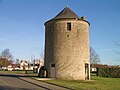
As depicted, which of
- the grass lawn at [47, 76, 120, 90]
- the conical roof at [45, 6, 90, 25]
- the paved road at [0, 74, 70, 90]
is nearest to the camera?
the paved road at [0, 74, 70, 90]

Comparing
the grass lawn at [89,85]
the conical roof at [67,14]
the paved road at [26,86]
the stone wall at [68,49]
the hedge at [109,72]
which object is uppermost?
the conical roof at [67,14]

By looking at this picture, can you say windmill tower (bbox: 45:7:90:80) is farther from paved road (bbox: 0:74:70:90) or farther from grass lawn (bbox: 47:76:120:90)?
paved road (bbox: 0:74:70:90)

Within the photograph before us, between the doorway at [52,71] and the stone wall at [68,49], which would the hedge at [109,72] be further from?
the doorway at [52,71]

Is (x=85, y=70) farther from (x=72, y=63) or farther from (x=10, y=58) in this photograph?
(x=10, y=58)

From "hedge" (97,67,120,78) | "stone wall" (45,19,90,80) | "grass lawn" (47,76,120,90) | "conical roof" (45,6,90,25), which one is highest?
"conical roof" (45,6,90,25)

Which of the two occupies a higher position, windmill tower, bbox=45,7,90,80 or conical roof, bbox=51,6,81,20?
conical roof, bbox=51,6,81,20

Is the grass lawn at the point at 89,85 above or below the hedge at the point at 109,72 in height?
below

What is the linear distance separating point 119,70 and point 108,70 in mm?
2196

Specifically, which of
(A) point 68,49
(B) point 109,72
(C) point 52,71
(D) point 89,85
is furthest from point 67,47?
(B) point 109,72

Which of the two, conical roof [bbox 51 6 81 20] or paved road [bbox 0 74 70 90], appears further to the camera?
conical roof [bbox 51 6 81 20]

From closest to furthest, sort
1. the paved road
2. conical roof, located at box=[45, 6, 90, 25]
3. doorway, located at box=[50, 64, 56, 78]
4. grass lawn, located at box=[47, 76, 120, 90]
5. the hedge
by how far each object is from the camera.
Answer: the paved road, grass lawn, located at box=[47, 76, 120, 90], doorway, located at box=[50, 64, 56, 78], conical roof, located at box=[45, 6, 90, 25], the hedge

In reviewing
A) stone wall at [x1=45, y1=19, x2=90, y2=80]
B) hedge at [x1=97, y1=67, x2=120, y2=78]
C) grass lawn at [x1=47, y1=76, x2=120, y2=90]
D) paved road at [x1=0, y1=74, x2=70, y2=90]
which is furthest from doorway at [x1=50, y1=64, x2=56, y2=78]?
hedge at [x1=97, y1=67, x2=120, y2=78]

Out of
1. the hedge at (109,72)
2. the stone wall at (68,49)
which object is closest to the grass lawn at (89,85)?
the stone wall at (68,49)

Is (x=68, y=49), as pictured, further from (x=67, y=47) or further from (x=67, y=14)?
(x=67, y=14)
